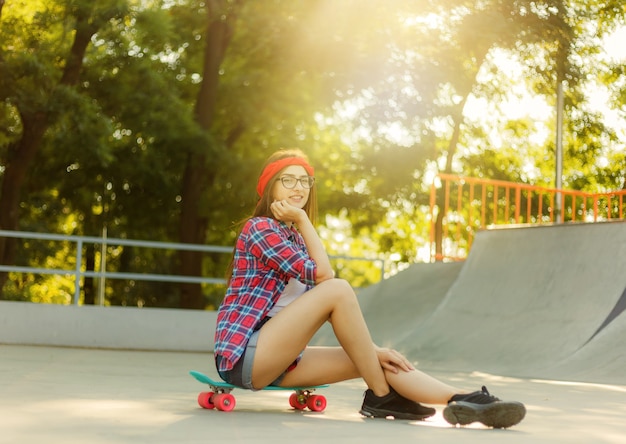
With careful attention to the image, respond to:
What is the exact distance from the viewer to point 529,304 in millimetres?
10977

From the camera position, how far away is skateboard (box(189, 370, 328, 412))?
486cm

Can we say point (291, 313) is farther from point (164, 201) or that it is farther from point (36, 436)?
point (164, 201)

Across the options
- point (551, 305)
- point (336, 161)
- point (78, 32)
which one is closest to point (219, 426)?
point (551, 305)

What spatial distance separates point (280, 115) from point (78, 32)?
6.01 m

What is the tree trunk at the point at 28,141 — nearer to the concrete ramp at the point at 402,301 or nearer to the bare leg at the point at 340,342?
the concrete ramp at the point at 402,301

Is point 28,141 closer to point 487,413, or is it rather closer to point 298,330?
point 298,330

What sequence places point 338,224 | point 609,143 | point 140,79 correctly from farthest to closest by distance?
point 338,224 → point 609,143 → point 140,79

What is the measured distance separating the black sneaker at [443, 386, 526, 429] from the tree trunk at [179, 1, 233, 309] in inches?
634

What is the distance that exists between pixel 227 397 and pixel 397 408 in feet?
2.68

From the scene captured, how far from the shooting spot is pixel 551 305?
10.6 meters

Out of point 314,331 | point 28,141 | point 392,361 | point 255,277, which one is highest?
point 28,141

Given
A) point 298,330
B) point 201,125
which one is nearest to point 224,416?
point 298,330

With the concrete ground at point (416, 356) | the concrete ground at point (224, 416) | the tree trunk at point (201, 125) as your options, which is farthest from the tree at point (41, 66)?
the concrete ground at point (224, 416)

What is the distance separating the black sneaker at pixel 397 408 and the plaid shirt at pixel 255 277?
0.63 m
